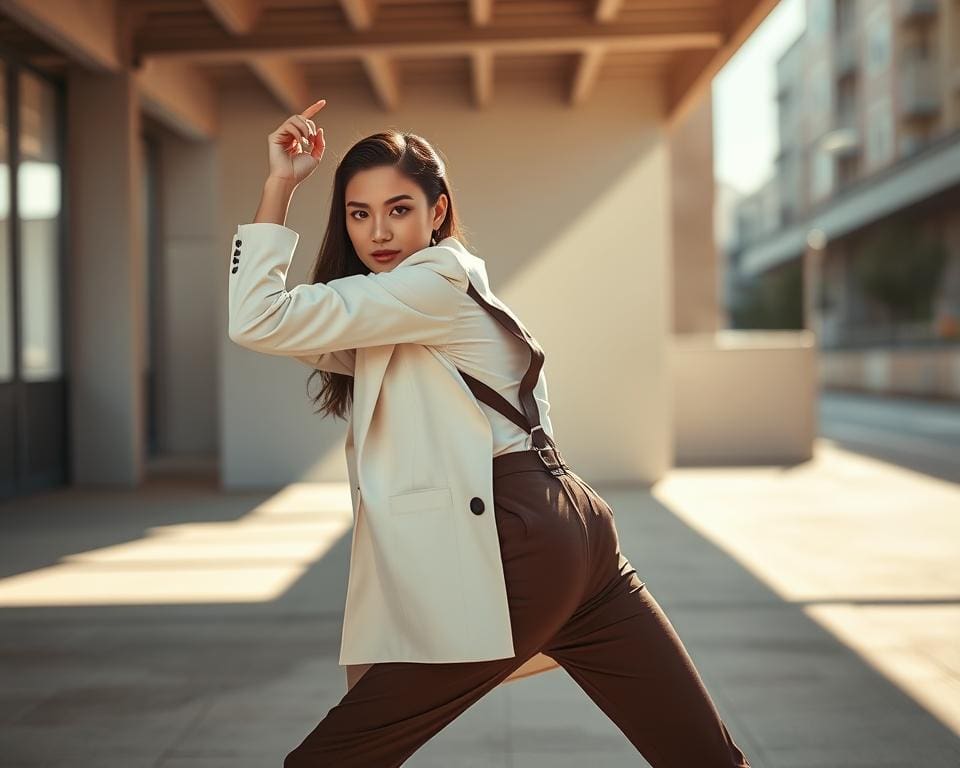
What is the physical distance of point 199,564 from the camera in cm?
677

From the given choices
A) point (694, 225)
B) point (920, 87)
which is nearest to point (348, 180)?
point (694, 225)

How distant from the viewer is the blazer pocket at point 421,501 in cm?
195

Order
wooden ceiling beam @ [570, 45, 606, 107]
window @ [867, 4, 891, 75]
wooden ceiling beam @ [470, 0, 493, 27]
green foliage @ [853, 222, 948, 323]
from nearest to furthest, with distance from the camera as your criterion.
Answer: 1. wooden ceiling beam @ [470, 0, 493, 27]
2. wooden ceiling beam @ [570, 45, 606, 107]
3. green foliage @ [853, 222, 948, 323]
4. window @ [867, 4, 891, 75]

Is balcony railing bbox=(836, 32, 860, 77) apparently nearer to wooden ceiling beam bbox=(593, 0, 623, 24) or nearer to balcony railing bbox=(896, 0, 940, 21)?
balcony railing bbox=(896, 0, 940, 21)

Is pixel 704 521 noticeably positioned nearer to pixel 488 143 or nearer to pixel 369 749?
pixel 488 143

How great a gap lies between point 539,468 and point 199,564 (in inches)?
204

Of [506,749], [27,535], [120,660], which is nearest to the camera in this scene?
[506,749]

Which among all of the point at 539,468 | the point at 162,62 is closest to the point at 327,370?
the point at 539,468

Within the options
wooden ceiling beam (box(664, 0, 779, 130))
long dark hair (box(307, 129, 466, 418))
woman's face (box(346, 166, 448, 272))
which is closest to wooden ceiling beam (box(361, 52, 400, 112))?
wooden ceiling beam (box(664, 0, 779, 130))

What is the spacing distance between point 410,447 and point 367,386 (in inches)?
5.9

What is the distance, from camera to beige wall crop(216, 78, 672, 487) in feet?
36.7

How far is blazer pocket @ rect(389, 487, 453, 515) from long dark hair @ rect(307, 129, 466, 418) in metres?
0.28

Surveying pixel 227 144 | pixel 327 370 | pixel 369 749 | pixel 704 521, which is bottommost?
pixel 704 521

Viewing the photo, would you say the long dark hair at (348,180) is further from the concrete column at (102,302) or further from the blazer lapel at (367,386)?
the concrete column at (102,302)
